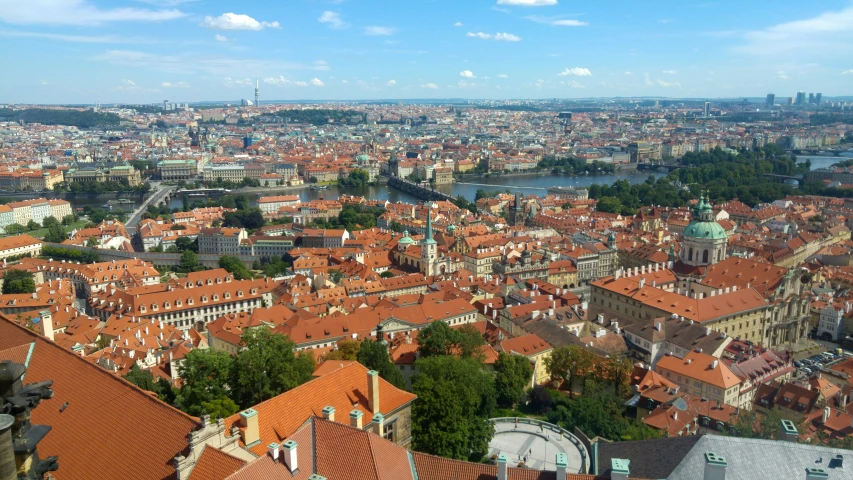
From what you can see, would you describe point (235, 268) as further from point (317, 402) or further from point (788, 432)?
point (788, 432)

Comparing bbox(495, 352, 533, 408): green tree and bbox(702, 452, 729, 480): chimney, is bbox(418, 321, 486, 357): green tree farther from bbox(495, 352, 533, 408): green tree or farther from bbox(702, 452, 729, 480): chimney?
bbox(702, 452, 729, 480): chimney

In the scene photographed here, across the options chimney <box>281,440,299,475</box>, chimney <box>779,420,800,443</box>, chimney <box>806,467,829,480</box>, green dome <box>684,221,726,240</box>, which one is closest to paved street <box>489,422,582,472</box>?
chimney <box>779,420,800,443</box>

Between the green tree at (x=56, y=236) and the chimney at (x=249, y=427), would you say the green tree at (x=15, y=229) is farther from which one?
the chimney at (x=249, y=427)

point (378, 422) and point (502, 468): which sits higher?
point (502, 468)

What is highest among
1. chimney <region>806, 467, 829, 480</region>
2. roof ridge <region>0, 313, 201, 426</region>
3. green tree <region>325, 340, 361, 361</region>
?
roof ridge <region>0, 313, 201, 426</region>

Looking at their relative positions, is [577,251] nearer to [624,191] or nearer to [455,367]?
[455,367]

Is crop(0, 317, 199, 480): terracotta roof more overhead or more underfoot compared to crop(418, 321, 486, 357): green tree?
more overhead

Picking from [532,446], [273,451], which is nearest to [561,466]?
[273,451]
